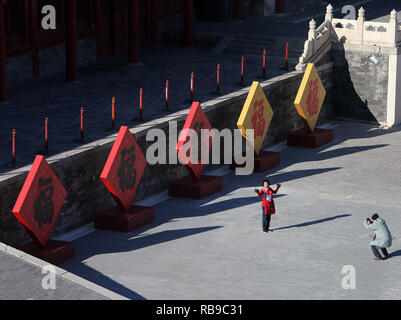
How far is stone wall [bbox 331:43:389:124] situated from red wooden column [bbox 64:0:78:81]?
34.8 ft

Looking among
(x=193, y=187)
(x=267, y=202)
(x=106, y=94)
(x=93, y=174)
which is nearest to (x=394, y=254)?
(x=267, y=202)

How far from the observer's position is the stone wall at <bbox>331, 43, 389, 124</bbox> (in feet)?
138

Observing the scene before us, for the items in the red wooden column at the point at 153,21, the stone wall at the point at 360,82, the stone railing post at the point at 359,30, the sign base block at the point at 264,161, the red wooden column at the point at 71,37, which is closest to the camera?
the sign base block at the point at 264,161

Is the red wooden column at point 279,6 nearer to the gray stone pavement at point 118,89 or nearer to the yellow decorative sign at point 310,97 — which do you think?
the gray stone pavement at point 118,89

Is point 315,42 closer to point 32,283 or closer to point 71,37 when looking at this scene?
point 71,37

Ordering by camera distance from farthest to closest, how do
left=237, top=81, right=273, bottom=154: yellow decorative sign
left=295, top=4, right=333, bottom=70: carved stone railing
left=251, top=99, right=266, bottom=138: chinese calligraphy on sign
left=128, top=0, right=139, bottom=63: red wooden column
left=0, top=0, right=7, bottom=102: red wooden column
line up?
left=295, top=4, right=333, bottom=70: carved stone railing, left=128, top=0, right=139, bottom=63: red wooden column, left=251, top=99, right=266, bottom=138: chinese calligraphy on sign, left=237, top=81, right=273, bottom=154: yellow decorative sign, left=0, top=0, right=7, bottom=102: red wooden column

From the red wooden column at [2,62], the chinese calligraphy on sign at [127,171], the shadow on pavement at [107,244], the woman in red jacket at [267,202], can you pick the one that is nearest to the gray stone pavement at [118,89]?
the red wooden column at [2,62]

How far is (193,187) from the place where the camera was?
32.8m

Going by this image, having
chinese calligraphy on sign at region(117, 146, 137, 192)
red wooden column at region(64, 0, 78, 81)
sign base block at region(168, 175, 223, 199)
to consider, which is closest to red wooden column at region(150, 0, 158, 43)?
red wooden column at region(64, 0, 78, 81)

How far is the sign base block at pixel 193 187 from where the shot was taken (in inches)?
1293

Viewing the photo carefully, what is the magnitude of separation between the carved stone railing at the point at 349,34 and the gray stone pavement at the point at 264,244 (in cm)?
598

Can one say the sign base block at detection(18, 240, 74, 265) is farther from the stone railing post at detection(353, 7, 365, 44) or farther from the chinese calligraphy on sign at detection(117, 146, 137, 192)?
the stone railing post at detection(353, 7, 365, 44)

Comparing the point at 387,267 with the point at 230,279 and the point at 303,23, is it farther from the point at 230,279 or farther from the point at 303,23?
the point at 303,23

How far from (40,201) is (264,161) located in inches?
428
